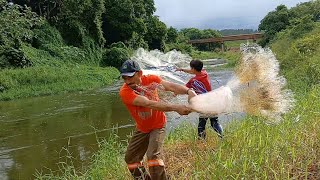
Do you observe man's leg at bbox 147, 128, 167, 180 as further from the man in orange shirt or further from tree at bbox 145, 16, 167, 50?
tree at bbox 145, 16, 167, 50

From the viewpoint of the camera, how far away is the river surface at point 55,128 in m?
7.89

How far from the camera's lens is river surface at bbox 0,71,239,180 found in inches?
311

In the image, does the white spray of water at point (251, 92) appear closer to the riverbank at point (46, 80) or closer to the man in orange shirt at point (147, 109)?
the man in orange shirt at point (147, 109)

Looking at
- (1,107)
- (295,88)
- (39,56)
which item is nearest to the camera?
(295,88)

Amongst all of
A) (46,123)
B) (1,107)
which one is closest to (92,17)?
(1,107)

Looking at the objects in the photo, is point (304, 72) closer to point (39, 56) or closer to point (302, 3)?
point (39, 56)

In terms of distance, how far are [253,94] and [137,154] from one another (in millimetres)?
1494

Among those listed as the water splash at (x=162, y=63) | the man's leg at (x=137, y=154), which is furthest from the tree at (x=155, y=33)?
the man's leg at (x=137, y=154)

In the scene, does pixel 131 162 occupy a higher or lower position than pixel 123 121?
higher

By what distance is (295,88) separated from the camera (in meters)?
11.0

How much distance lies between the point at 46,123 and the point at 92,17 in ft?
64.5

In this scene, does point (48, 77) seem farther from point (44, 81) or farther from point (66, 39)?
point (66, 39)

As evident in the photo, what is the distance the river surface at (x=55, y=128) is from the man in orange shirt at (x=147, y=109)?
2.28 m

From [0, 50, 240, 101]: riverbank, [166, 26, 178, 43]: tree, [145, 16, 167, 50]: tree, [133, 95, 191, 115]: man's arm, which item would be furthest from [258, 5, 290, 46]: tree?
[133, 95, 191, 115]: man's arm
